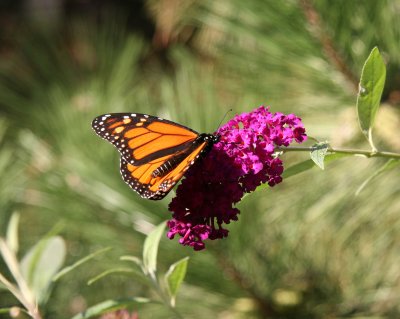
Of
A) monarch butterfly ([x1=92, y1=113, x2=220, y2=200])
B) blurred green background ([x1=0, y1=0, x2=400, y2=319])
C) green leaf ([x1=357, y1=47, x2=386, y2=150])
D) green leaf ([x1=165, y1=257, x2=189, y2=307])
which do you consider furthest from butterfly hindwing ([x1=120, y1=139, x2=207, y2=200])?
blurred green background ([x1=0, y1=0, x2=400, y2=319])

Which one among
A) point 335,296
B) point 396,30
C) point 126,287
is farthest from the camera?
point 126,287

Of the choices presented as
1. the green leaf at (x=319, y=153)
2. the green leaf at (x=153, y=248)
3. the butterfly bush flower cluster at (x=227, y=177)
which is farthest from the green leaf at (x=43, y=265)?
the green leaf at (x=319, y=153)

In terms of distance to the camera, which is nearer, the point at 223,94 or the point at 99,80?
the point at 223,94

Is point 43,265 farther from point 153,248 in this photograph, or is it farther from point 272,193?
point 272,193

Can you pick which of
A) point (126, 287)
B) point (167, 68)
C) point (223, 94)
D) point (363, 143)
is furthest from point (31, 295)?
point (167, 68)

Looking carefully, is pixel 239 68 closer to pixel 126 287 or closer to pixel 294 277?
pixel 294 277

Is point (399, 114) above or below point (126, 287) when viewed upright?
above

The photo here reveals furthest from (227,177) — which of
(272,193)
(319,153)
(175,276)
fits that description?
(272,193)

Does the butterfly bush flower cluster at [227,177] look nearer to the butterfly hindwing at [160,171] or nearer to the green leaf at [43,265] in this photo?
the butterfly hindwing at [160,171]
